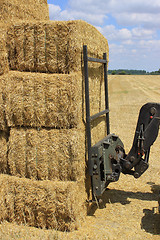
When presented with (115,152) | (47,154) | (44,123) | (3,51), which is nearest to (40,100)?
(44,123)

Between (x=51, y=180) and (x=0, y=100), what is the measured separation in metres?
1.63

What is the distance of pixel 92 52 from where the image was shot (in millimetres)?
5211

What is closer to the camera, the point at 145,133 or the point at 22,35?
the point at 22,35

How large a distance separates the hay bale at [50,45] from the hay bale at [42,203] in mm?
1942

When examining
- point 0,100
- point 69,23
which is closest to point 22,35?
point 69,23

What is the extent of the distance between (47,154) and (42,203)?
2.74 ft

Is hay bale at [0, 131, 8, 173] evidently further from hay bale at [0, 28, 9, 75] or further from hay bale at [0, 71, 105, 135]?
hay bale at [0, 28, 9, 75]

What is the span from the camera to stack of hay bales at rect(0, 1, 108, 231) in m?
4.44

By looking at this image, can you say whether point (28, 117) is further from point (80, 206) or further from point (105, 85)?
point (105, 85)

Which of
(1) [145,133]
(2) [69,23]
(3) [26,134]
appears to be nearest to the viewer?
(2) [69,23]

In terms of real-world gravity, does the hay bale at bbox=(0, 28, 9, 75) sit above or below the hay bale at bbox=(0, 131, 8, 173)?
above

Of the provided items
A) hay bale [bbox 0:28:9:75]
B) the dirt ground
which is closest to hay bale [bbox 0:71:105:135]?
hay bale [bbox 0:28:9:75]

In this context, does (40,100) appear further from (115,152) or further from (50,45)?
(115,152)

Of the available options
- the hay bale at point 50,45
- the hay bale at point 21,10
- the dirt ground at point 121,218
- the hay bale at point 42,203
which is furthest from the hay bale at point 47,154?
the hay bale at point 21,10
